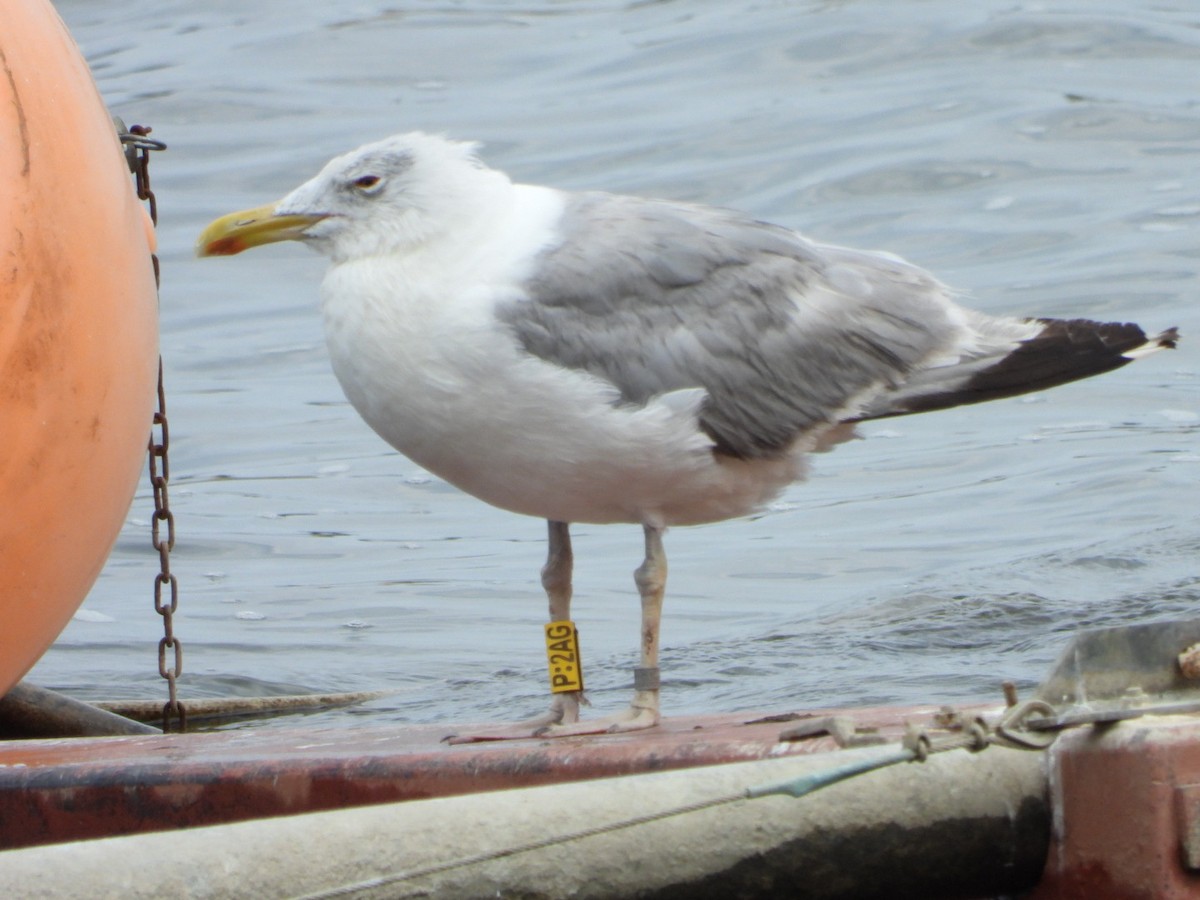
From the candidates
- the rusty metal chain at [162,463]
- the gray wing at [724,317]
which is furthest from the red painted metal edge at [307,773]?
the rusty metal chain at [162,463]

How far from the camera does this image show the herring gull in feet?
13.6

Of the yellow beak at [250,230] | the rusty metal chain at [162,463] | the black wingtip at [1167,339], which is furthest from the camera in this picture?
the rusty metal chain at [162,463]

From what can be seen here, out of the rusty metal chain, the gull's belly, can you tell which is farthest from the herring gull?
the rusty metal chain

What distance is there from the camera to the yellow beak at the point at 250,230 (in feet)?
15.1

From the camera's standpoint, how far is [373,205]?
4.52m

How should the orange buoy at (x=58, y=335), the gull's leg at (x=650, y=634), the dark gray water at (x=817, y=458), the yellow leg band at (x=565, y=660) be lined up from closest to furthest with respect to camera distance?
the orange buoy at (x=58, y=335)
the gull's leg at (x=650, y=634)
the yellow leg band at (x=565, y=660)
the dark gray water at (x=817, y=458)

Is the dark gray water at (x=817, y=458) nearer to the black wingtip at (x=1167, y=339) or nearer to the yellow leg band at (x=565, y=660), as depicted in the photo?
the black wingtip at (x=1167, y=339)

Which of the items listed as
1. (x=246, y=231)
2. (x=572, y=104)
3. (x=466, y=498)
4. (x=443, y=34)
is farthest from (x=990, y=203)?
(x=246, y=231)

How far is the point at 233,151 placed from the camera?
735 inches

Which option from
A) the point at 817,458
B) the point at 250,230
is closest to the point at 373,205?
the point at 250,230

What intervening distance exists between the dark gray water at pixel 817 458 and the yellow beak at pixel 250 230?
202 cm

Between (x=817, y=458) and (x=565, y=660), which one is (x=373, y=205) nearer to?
(x=565, y=660)

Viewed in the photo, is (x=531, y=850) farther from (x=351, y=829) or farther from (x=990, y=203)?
(x=990, y=203)

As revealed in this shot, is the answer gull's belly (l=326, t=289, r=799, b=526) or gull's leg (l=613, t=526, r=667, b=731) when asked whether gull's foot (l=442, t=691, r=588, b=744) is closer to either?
gull's leg (l=613, t=526, r=667, b=731)
